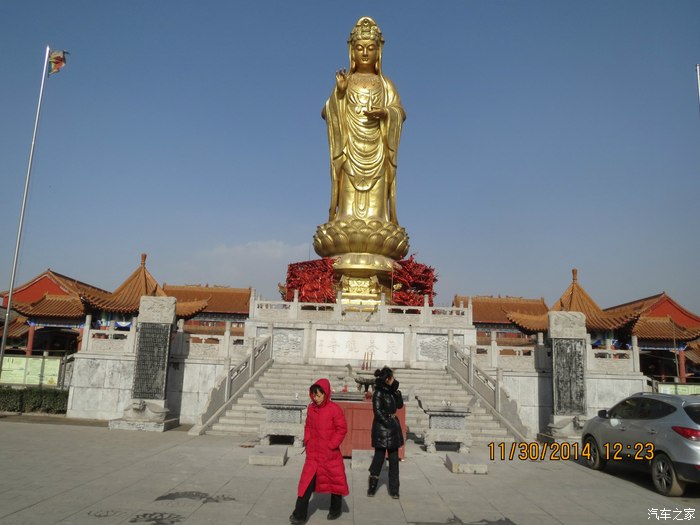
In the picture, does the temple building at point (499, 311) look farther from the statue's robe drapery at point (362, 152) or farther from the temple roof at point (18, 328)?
the temple roof at point (18, 328)

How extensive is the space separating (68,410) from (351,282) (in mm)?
10380

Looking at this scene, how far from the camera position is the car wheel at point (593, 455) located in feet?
26.4

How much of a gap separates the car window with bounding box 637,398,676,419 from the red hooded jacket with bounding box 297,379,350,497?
4.33m

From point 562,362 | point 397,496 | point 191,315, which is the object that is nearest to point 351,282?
point 191,315

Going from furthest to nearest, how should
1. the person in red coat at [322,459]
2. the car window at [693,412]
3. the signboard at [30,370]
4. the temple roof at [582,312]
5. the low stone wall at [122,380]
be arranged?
the temple roof at [582,312] → the signboard at [30,370] → the low stone wall at [122,380] → the car window at [693,412] → the person in red coat at [322,459]

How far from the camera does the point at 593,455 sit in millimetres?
8188

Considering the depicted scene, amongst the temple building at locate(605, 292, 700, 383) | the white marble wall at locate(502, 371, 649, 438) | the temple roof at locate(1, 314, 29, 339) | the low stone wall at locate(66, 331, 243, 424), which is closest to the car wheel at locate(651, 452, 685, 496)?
the white marble wall at locate(502, 371, 649, 438)

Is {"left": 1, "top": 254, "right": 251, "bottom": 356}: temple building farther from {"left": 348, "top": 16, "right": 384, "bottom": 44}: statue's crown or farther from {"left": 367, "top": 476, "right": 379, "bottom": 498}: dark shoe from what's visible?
{"left": 348, "top": 16, "right": 384, "bottom": 44}: statue's crown

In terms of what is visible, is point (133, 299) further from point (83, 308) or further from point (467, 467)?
point (467, 467)

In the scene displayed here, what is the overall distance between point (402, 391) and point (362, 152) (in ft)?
39.9

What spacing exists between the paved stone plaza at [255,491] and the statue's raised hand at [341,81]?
16269 millimetres

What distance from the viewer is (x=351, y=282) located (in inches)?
806

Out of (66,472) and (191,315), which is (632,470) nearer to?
(66,472)

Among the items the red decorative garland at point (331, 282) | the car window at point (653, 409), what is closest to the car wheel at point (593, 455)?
the car window at point (653, 409)
